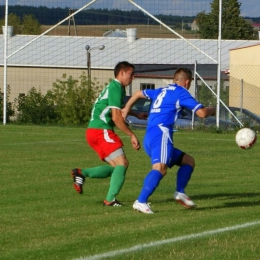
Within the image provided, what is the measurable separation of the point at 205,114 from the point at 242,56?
27393 millimetres

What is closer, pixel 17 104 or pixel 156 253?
pixel 156 253

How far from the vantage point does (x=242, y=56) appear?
3612 cm

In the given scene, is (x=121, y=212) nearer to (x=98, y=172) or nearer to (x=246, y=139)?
(x=98, y=172)

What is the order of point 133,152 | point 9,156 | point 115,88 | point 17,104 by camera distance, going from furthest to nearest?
point 17,104, point 133,152, point 9,156, point 115,88

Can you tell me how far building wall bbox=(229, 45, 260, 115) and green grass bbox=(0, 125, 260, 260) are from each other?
439 inches

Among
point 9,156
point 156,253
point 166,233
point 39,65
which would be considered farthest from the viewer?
point 39,65

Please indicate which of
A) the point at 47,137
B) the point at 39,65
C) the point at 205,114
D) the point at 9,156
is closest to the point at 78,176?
the point at 205,114

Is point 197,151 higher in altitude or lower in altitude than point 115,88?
lower

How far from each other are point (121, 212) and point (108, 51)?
135 feet

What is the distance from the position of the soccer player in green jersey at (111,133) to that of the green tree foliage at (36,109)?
700 inches

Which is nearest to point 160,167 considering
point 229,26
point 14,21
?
point 229,26

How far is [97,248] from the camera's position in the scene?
281 inches

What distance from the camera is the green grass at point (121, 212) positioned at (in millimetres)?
7137

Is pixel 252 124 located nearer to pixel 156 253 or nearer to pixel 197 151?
pixel 197 151
